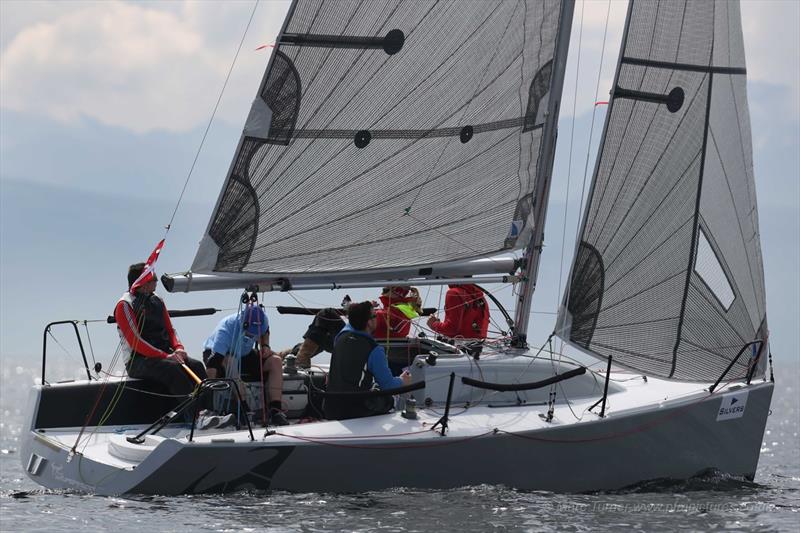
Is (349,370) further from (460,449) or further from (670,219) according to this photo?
(670,219)

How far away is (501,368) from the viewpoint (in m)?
10.2

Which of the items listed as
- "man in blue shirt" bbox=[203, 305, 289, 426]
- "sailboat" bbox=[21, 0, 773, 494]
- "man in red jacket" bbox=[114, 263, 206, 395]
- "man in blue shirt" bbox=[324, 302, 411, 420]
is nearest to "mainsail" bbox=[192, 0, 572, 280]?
"sailboat" bbox=[21, 0, 773, 494]

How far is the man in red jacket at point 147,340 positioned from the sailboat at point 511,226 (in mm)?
261

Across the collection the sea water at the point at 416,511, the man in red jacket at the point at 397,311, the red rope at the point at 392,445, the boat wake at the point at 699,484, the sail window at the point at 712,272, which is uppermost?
the sail window at the point at 712,272

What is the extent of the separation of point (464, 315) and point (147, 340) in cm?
316

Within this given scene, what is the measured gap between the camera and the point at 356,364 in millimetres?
9406

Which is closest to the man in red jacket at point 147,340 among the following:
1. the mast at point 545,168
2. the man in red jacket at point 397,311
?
the man in red jacket at point 397,311

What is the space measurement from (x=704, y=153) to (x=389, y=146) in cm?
289

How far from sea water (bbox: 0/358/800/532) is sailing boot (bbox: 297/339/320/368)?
247 cm

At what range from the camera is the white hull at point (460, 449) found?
8609 mm

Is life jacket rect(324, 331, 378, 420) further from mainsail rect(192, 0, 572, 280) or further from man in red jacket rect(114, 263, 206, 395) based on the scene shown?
man in red jacket rect(114, 263, 206, 395)

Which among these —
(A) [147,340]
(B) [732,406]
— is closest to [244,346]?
(A) [147,340]

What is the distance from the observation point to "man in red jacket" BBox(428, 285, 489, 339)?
11680mm

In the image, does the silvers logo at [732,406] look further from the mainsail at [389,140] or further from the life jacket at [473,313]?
the life jacket at [473,313]
